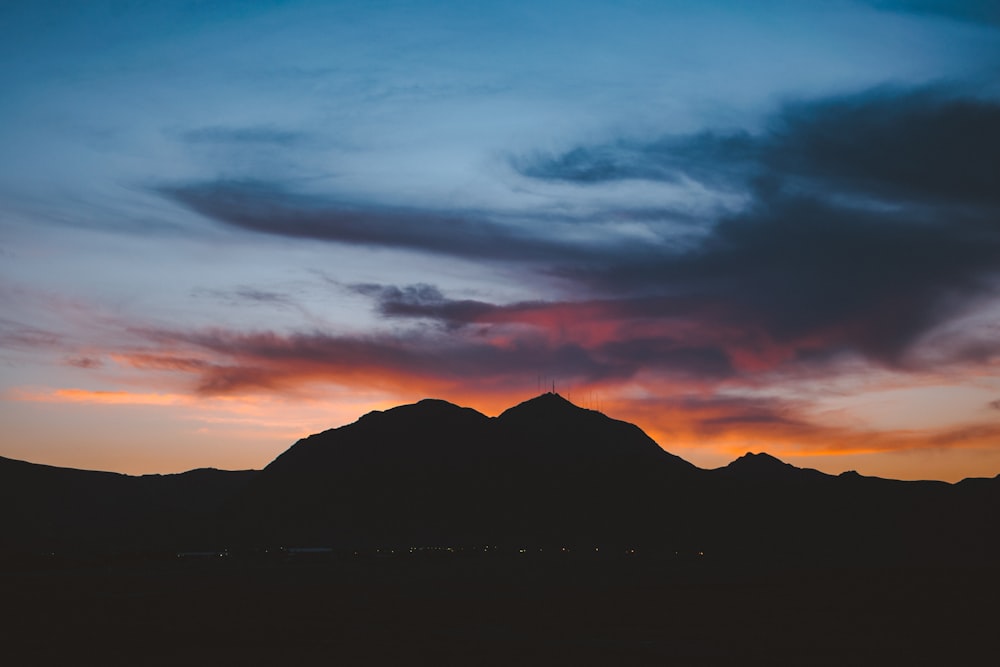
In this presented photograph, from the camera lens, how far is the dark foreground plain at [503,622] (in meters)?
56.4

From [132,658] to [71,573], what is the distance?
405ft

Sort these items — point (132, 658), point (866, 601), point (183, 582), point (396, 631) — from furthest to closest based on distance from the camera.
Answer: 1. point (183, 582)
2. point (866, 601)
3. point (396, 631)
4. point (132, 658)

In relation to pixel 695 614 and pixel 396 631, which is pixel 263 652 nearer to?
pixel 396 631

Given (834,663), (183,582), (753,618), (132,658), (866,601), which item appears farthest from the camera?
(183,582)

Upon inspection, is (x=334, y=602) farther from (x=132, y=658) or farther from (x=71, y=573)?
(x=71, y=573)

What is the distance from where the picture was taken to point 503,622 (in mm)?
75688

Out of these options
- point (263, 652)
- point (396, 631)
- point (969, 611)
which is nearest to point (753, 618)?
point (969, 611)

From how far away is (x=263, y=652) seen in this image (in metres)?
58.6

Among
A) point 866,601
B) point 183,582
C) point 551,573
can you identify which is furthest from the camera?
point 551,573

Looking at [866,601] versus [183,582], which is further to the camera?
[183,582]

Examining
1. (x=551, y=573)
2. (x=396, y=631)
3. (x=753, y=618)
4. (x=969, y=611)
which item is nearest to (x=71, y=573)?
(x=551, y=573)

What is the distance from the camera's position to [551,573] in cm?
15838

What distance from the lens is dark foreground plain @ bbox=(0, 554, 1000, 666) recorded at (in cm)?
5644

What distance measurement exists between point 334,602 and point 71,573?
91021 mm
